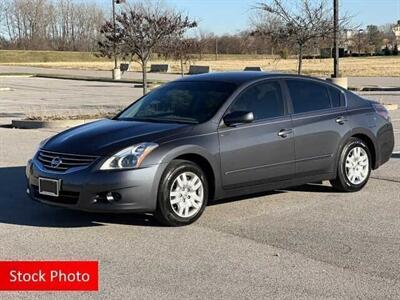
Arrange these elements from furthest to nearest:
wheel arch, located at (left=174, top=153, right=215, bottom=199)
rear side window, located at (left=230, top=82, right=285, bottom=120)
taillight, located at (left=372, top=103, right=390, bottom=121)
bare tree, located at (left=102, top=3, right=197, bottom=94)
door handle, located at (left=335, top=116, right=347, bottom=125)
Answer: bare tree, located at (left=102, top=3, right=197, bottom=94), taillight, located at (left=372, top=103, right=390, bottom=121), door handle, located at (left=335, top=116, right=347, bottom=125), rear side window, located at (left=230, top=82, right=285, bottom=120), wheel arch, located at (left=174, top=153, right=215, bottom=199)

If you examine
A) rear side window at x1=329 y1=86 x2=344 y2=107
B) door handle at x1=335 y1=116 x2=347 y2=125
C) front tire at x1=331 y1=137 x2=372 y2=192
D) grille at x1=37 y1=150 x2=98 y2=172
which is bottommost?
front tire at x1=331 y1=137 x2=372 y2=192

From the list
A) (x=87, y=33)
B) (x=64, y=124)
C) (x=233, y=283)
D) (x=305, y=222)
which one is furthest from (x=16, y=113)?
(x=87, y=33)

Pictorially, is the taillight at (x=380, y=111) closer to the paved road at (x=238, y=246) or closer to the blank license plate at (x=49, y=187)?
the paved road at (x=238, y=246)

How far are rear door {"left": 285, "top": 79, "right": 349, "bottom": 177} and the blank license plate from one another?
2.78m

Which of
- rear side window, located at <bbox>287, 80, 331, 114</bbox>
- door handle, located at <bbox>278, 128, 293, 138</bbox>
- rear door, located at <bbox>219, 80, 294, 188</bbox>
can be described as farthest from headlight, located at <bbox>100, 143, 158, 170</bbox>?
rear side window, located at <bbox>287, 80, 331, 114</bbox>

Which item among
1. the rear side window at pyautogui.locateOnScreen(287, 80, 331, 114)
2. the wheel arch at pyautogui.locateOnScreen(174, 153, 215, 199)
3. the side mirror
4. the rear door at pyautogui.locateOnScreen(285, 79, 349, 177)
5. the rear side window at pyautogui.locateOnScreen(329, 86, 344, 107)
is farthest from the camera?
the rear side window at pyautogui.locateOnScreen(329, 86, 344, 107)

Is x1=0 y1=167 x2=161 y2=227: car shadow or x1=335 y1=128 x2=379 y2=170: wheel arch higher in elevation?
x1=335 y1=128 x2=379 y2=170: wheel arch

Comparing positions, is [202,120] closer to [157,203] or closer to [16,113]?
[157,203]

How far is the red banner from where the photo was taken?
4.78 metres

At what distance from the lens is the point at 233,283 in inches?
190

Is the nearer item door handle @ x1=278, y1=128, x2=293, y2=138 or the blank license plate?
the blank license plate

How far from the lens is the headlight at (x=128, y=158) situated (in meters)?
6.28

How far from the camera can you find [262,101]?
739 cm

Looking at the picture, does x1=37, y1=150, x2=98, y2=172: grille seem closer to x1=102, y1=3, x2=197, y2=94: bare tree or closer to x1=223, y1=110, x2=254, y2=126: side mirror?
x1=223, y1=110, x2=254, y2=126: side mirror
